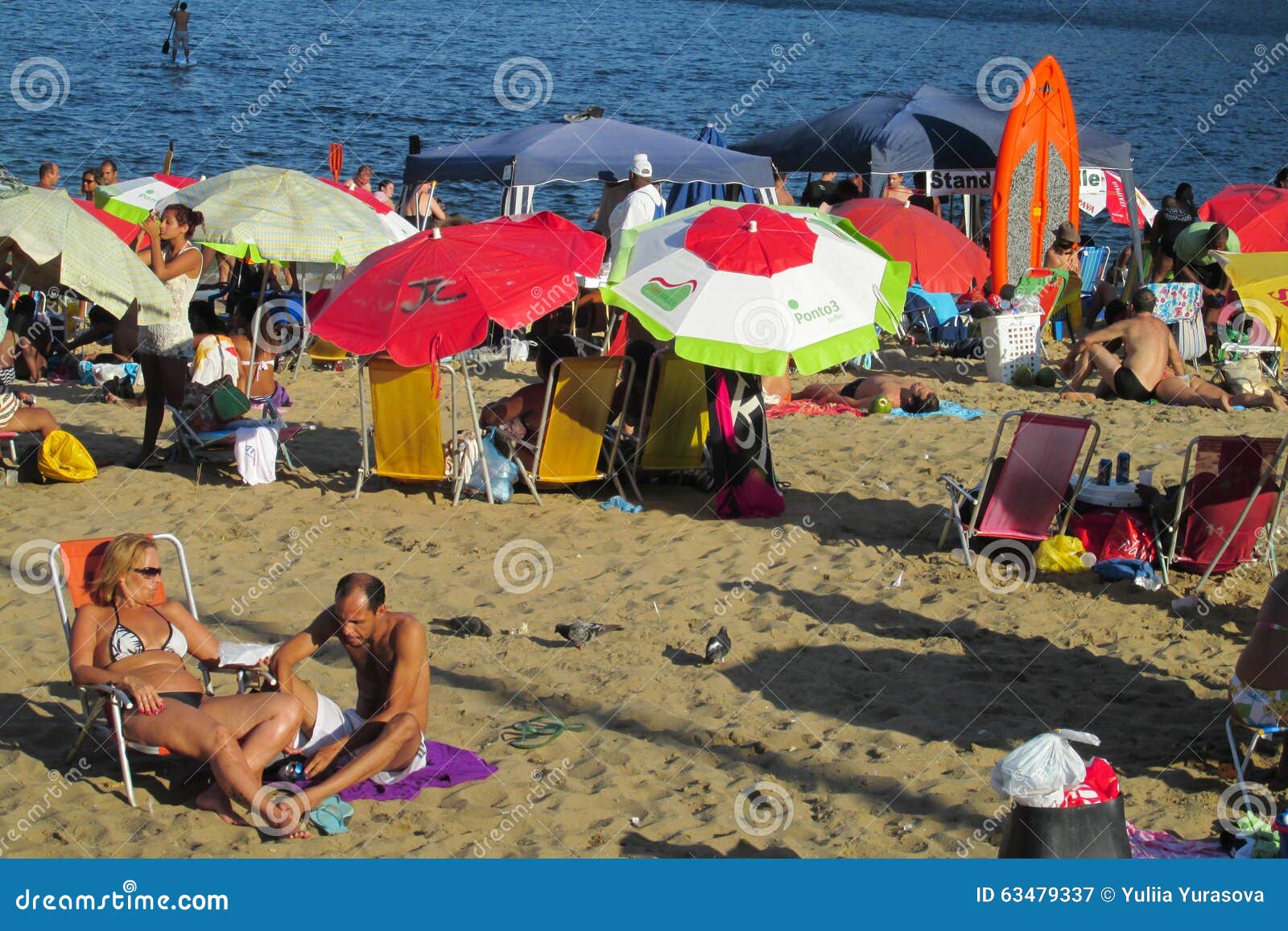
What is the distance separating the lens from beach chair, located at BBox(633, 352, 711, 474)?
826 cm

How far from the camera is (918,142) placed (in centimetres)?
1491

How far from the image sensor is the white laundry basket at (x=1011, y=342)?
11.5 m

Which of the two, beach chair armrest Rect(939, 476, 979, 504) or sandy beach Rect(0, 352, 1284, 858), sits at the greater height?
beach chair armrest Rect(939, 476, 979, 504)

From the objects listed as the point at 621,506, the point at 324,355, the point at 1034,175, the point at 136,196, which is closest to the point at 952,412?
the point at 621,506

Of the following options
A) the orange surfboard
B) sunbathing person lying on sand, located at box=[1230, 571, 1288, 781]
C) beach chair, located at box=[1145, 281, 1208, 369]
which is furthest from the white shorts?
the orange surfboard

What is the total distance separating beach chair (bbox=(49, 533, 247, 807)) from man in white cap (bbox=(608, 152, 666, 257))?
6.29 metres

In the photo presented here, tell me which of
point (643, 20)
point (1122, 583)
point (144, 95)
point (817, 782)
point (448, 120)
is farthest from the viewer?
point (643, 20)

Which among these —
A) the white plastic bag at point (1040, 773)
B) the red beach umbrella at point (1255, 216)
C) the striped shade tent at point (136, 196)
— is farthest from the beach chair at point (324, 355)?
the white plastic bag at point (1040, 773)

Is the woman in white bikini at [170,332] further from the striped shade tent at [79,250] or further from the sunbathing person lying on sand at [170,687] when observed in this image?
the sunbathing person lying on sand at [170,687]

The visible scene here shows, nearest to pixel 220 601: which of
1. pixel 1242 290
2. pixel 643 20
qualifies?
pixel 1242 290

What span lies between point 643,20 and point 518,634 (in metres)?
49.1

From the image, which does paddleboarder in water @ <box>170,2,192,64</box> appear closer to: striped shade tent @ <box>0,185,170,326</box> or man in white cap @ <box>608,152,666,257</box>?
man in white cap @ <box>608,152,666,257</box>

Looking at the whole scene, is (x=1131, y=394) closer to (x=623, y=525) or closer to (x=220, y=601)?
(x=623, y=525)

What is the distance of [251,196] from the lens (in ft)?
33.4
